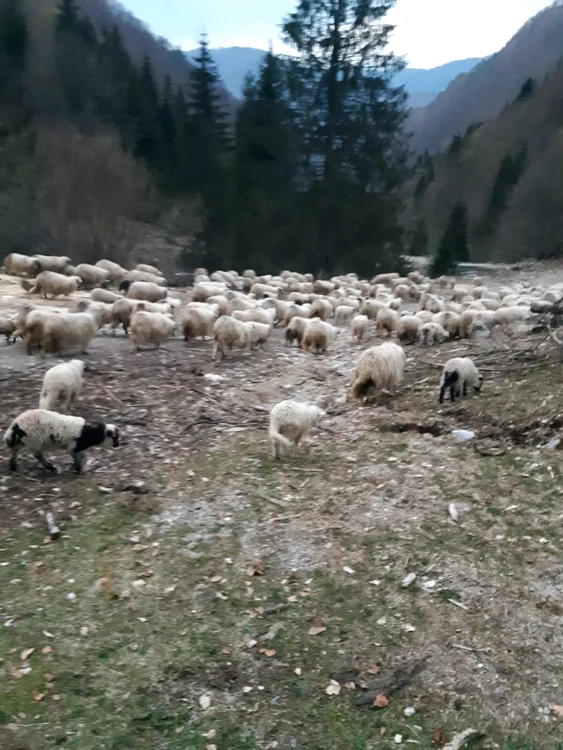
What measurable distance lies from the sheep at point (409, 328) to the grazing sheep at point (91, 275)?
12061 mm

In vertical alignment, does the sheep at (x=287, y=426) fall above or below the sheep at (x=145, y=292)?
below

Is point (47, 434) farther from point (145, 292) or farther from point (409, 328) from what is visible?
point (145, 292)

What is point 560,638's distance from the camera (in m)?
4.21

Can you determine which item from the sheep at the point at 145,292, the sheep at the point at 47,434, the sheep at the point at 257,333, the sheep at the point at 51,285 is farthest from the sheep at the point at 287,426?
the sheep at the point at 51,285

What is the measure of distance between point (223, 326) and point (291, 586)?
6837 mm

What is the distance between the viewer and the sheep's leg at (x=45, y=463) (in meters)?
6.22

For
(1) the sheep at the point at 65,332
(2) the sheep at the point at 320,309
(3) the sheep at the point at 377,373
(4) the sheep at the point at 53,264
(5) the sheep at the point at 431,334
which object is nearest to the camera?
(3) the sheep at the point at 377,373

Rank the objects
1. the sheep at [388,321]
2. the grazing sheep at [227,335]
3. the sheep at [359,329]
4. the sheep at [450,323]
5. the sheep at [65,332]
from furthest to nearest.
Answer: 1. the sheep at [388,321]
2. the sheep at [359,329]
3. the sheep at [450,323]
4. the grazing sheep at [227,335]
5. the sheep at [65,332]

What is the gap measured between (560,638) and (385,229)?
28.3 m

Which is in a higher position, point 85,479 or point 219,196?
point 219,196

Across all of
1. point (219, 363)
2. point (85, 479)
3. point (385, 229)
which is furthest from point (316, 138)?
point (85, 479)

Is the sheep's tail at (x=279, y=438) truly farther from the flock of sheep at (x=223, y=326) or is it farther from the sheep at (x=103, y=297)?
the sheep at (x=103, y=297)

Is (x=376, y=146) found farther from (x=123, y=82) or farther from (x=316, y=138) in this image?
(x=123, y=82)

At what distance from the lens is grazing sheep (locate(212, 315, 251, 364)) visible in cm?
1108
